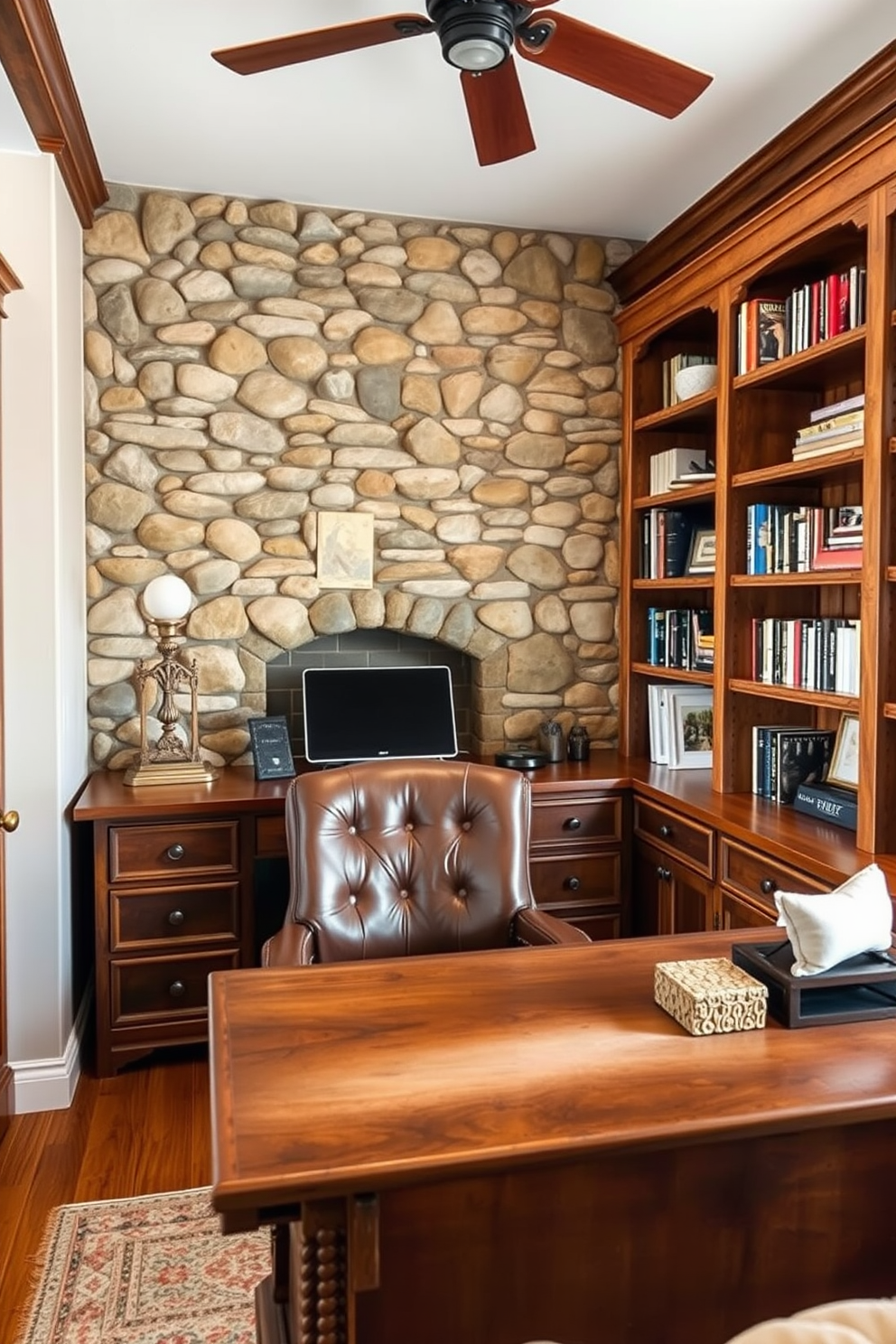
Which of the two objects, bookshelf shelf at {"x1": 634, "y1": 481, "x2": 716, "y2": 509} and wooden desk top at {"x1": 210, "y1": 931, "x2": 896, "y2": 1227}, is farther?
bookshelf shelf at {"x1": 634, "y1": 481, "x2": 716, "y2": 509}

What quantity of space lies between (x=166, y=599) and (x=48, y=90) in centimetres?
139

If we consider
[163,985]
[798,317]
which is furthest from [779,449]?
[163,985]

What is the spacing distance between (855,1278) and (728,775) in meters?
1.84

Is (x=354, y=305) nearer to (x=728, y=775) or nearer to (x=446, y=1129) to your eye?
(x=728, y=775)

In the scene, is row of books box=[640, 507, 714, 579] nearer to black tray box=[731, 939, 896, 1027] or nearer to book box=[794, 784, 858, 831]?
book box=[794, 784, 858, 831]

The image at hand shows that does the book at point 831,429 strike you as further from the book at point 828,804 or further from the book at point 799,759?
the book at point 828,804

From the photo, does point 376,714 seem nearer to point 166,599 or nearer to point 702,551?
point 166,599

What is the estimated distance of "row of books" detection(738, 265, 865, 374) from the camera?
2.54 meters

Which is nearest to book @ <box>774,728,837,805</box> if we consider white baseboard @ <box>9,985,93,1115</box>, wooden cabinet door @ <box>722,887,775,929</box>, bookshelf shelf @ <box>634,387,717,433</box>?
wooden cabinet door @ <box>722,887,775,929</box>

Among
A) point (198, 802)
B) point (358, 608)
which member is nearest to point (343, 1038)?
point (198, 802)

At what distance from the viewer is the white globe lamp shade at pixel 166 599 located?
3.11 meters

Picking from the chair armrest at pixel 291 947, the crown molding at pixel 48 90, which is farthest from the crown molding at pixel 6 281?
the chair armrest at pixel 291 947

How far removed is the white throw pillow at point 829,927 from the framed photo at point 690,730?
6.53 ft

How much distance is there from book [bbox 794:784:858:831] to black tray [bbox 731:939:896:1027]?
1.09 metres
